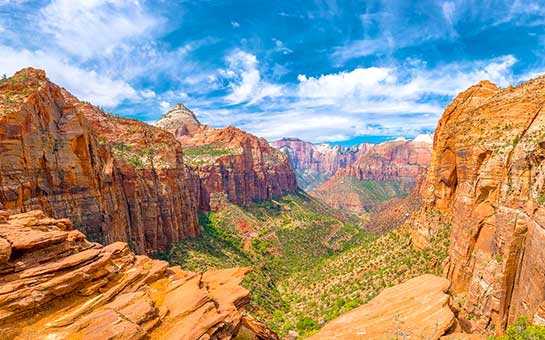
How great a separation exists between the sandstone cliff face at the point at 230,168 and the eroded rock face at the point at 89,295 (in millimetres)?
88799

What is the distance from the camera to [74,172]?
3788 cm

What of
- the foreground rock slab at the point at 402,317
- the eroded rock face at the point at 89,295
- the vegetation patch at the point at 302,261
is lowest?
the vegetation patch at the point at 302,261

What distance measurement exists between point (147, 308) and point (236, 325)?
5142 mm

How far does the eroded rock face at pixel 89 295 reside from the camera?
12664 millimetres

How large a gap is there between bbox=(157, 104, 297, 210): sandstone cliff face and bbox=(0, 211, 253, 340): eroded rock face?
88.8m

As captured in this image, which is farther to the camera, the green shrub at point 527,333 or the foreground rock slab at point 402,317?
the foreground rock slab at point 402,317

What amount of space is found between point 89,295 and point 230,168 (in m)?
111

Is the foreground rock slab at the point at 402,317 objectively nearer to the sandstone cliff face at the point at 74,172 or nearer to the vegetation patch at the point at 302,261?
the vegetation patch at the point at 302,261

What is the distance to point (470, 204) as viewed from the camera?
101ft

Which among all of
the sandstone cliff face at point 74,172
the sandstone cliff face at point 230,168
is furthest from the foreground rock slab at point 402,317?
the sandstone cliff face at point 230,168

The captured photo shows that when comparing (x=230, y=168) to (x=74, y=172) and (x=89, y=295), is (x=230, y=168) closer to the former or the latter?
(x=74, y=172)

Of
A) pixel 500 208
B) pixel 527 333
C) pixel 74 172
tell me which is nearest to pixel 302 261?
pixel 500 208

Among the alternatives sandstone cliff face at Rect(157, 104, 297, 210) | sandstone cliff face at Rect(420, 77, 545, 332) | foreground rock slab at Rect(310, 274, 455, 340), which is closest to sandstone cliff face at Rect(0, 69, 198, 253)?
foreground rock slab at Rect(310, 274, 455, 340)

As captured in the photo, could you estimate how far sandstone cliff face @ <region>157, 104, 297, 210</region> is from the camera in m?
115
